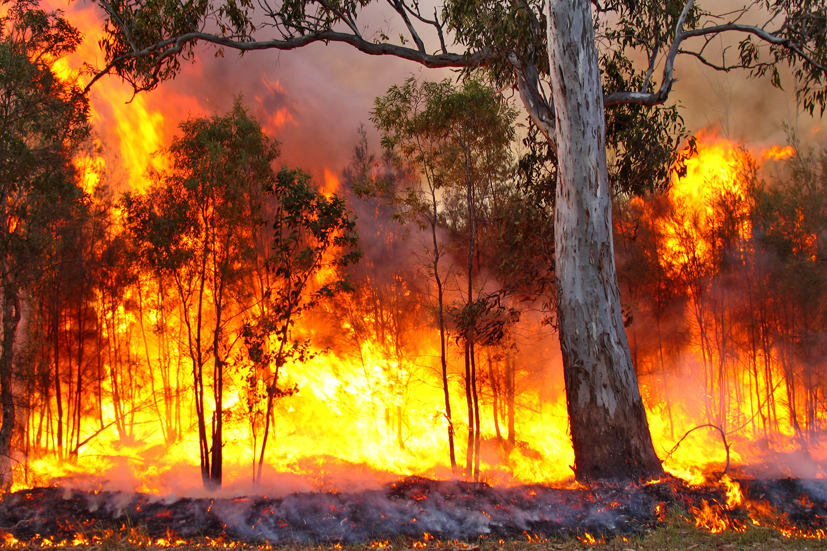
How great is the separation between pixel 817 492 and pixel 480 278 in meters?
7.88

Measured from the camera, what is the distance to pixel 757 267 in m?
12.8

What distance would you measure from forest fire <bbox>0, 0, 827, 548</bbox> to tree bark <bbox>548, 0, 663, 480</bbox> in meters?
2.19

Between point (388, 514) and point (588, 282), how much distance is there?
3.85 m

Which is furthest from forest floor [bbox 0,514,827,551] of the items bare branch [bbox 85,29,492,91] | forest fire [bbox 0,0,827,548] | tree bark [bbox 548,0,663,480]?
bare branch [bbox 85,29,492,91]

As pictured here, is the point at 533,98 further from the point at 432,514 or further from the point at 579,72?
the point at 432,514

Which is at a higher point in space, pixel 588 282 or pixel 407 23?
pixel 407 23

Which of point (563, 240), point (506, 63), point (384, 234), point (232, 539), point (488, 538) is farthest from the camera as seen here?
point (384, 234)

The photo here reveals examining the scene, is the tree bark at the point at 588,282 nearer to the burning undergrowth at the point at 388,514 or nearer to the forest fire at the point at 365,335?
the burning undergrowth at the point at 388,514

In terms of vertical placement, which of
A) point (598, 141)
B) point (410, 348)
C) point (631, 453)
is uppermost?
point (598, 141)

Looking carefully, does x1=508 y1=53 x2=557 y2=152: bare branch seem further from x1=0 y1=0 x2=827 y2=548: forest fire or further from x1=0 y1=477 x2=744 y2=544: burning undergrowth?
x1=0 y1=477 x2=744 y2=544: burning undergrowth

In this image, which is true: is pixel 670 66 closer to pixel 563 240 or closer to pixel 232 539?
pixel 563 240

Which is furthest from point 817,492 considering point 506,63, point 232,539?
point 506,63

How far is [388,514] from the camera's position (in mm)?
5648

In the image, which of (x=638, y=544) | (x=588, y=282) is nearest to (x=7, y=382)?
(x=588, y=282)
